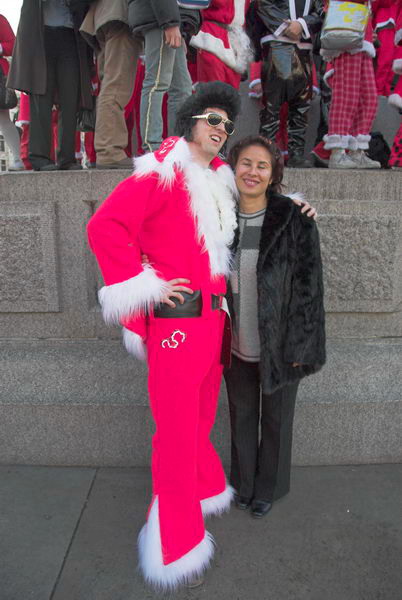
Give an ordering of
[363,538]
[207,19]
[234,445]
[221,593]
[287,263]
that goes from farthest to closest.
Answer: [207,19]
[234,445]
[363,538]
[287,263]
[221,593]

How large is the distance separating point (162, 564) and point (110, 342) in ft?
4.35

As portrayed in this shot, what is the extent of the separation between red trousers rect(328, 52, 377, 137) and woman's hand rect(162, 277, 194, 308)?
2.18 m

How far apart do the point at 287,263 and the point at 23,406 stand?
1.83m

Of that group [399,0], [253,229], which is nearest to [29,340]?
[253,229]

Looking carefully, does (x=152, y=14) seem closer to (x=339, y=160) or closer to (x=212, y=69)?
(x=212, y=69)

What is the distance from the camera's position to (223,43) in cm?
362

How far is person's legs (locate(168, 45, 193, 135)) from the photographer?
3344 mm

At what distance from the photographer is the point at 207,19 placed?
3.62m

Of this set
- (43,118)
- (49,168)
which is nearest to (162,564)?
(49,168)

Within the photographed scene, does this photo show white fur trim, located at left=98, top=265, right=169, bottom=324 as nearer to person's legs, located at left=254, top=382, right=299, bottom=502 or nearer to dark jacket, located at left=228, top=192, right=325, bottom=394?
dark jacket, located at left=228, top=192, right=325, bottom=394

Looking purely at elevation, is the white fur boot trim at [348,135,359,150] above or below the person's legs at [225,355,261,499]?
above

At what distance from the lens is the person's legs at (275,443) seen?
2324 millimetres

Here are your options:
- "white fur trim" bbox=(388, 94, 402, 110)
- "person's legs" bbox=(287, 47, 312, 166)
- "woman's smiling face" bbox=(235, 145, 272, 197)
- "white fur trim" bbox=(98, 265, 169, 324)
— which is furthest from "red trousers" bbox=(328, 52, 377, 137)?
"white fur trim" bbox=(98, 265, 169, 324)

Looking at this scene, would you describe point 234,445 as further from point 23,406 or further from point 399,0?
point 399,0
